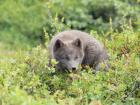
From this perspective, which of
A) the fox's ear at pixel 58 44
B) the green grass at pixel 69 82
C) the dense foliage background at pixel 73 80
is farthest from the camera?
the fox's ear at pixel 58 44

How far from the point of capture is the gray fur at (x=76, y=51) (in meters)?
9.85

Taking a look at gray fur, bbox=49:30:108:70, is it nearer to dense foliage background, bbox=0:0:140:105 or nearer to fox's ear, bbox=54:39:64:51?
fox's ear, bbox=54:39:64:51

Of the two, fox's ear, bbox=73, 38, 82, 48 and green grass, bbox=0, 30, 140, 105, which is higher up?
fox's ear, bbox=73, 38, 82, 48

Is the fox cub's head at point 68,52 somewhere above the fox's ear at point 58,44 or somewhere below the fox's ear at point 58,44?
below

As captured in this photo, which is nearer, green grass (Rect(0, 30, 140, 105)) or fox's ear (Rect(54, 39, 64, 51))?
green grass (Rect(0, 30, 140, 105))

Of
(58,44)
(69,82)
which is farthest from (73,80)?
(58,44)

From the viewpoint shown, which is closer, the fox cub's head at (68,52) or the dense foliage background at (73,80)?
the dense foliage background at (73,80)

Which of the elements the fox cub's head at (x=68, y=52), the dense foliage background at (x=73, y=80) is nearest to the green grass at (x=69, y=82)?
the dense foliage background at (x=73, y=80)

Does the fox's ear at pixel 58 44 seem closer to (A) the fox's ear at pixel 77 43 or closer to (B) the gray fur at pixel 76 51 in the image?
(B) the gray fur at pixel 76 51

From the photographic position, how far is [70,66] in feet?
32.0

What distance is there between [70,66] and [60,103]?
1.99 metres

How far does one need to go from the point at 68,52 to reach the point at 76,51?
0.12 metres

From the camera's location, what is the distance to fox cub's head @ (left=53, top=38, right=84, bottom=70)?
388 inches

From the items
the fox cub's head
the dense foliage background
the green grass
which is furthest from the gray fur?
the green grass
